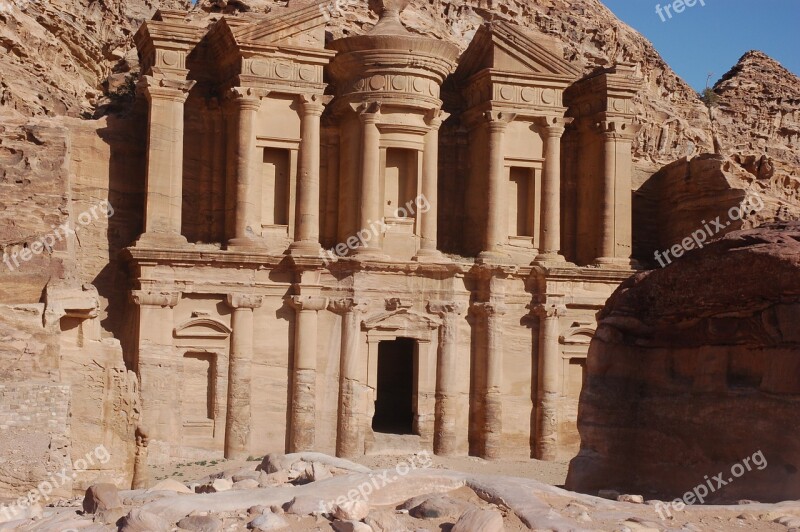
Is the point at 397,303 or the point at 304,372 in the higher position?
the point at 397,303

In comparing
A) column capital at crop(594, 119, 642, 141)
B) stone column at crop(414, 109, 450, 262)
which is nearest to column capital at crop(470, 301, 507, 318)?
stone column at crop(414, 109, 450, 262)

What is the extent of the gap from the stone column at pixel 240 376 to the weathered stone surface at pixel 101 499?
13.3 metres

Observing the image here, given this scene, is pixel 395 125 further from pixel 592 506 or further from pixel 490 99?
pixel 592 506

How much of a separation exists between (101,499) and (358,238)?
15435 mm

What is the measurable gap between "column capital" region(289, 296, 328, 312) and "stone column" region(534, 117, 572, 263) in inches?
252

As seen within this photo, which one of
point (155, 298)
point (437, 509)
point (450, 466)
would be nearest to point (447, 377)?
point (450, 466)

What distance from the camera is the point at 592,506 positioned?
37.4 ft

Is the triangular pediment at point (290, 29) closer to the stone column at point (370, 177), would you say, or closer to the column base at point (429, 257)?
the stone column at point (370, 177)

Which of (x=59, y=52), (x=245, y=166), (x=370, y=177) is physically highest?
(x=59, y=52)

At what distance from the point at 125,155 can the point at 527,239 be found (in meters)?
10.9

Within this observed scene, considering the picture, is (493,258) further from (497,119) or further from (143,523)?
(143,523)

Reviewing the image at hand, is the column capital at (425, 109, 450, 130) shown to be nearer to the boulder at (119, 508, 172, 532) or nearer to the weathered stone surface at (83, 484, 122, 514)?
the weathered stone surface at (83, 484, 122, 514)

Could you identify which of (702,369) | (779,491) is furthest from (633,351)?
(779,491)

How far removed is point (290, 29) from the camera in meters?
25.3
